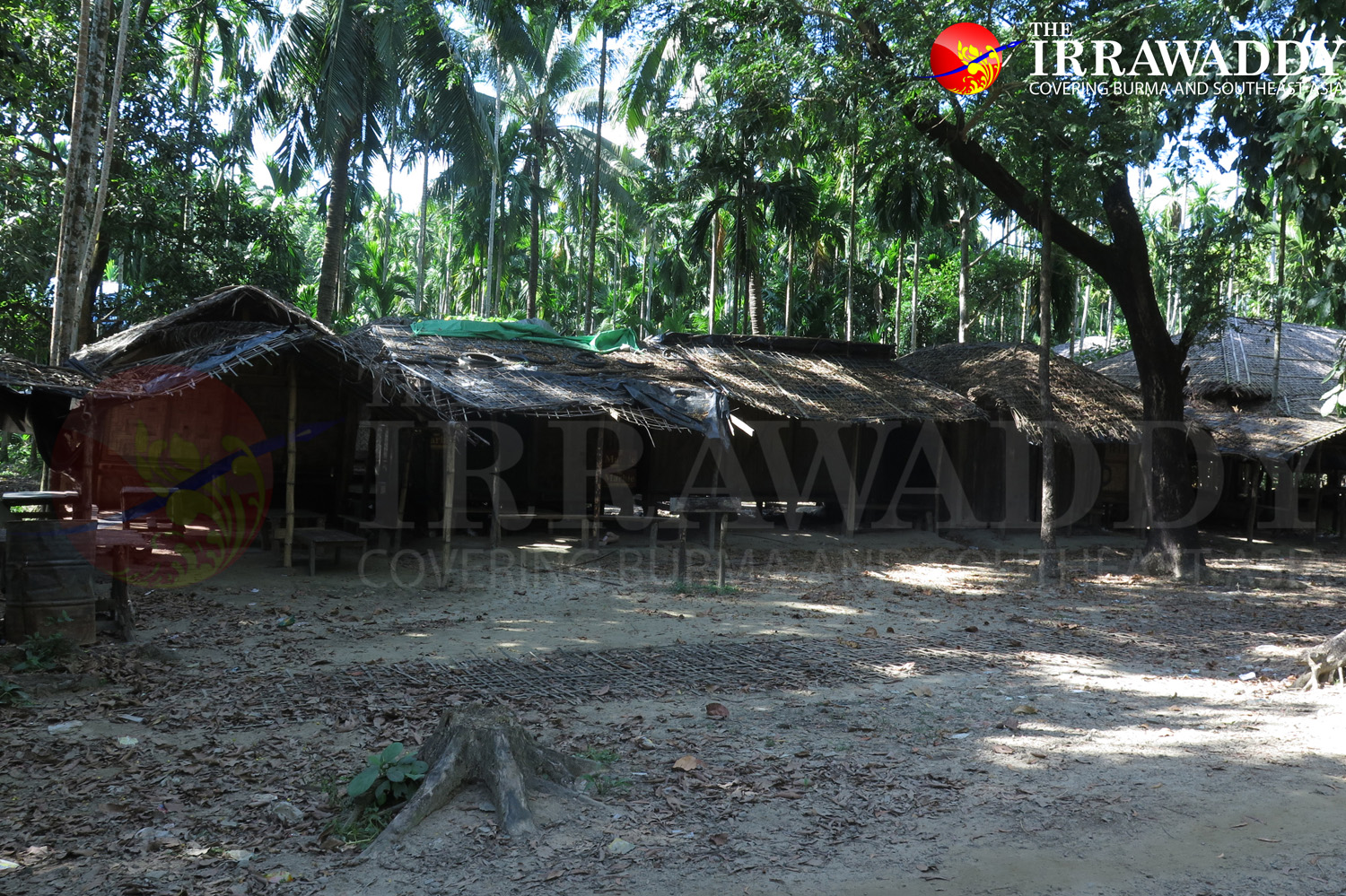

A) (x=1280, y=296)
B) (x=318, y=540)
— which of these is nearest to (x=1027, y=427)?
(x=1280, y=296)

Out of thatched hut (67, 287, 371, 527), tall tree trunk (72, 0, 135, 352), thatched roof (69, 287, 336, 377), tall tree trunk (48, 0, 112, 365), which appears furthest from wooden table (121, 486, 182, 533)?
tall tree trunk (48, 0, 112, 365)

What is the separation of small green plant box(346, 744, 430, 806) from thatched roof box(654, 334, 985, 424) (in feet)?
33.8

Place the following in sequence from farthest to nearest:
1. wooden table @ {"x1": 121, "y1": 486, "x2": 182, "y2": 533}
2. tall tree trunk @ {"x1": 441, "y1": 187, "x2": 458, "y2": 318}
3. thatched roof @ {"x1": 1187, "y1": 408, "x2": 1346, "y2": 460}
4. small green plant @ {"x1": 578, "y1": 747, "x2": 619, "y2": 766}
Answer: tall tree trunk @ {"x1": 441, "y1": 187, "x2": 458, "y2": 318}, thatched roof @ {"x1": 1187, "y1": 408, "x2": 1346, "y2": 460}, wooden table @ {"x1": 121, "y1": 486, "x2": 182, "y2": 533}, small green plant @ {"x1": 578, "y1": 747, "x2": 619, "y2": 766}

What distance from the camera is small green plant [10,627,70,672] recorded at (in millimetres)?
6316

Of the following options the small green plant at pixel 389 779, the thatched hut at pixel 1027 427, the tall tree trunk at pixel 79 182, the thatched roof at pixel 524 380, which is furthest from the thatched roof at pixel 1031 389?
the tall tree trunk at pixel 79 182

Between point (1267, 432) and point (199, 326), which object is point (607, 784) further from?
point (1267, 432)

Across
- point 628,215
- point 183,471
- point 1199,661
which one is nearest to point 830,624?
point 1199,661

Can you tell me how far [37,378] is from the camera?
7.21 meters

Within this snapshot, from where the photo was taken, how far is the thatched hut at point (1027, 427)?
51.3 ft

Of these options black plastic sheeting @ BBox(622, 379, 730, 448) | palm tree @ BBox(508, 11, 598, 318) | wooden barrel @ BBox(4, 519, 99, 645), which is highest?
palm tree @ BBox(508, 11, 598, 318)

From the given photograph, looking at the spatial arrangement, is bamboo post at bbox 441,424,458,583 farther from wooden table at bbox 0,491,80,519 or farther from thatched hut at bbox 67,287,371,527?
wooden table at bbox 0,491,80,519

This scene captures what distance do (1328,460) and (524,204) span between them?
22.0 meters

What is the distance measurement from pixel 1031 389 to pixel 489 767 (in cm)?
1367

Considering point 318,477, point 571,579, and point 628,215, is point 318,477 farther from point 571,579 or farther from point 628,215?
point 628,215
